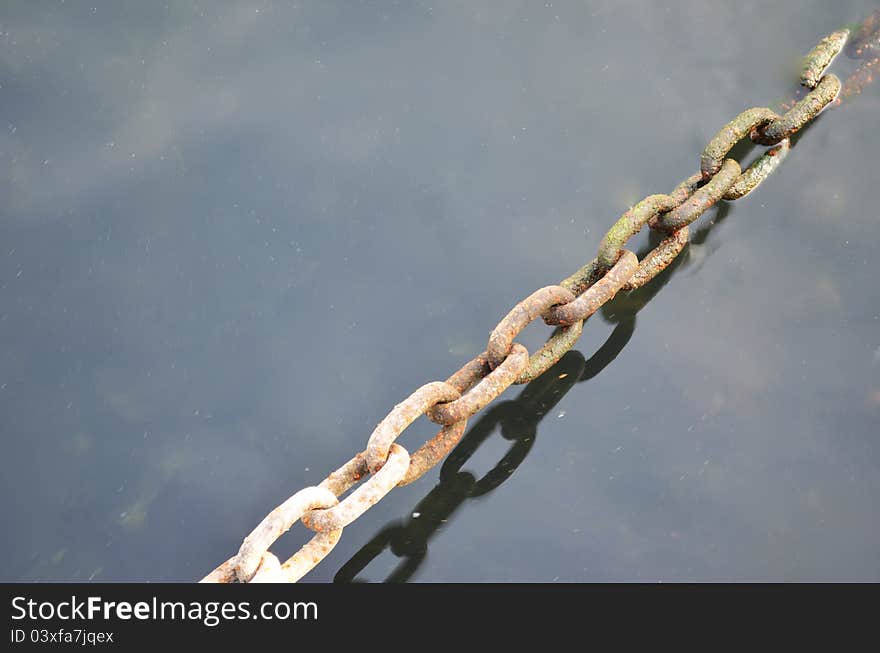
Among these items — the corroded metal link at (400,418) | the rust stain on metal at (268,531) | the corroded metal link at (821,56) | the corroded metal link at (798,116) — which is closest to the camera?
the rust stain on metal at (268,531)

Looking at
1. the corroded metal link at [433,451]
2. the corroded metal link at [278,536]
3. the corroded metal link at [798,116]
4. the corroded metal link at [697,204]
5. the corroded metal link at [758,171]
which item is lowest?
the corroded metal link at [278,536]

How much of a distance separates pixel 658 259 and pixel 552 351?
491mm

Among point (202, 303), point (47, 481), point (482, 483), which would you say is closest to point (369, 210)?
point (202, 303)

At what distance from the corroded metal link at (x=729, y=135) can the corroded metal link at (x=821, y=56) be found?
305 millimetres

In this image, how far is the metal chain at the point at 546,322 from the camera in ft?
8.15

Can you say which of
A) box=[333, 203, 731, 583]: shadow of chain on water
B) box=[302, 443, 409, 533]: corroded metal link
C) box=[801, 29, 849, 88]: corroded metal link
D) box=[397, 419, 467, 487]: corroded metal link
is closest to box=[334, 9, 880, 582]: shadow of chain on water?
box=[333, 203, 731, 583]: shadow of chain on water

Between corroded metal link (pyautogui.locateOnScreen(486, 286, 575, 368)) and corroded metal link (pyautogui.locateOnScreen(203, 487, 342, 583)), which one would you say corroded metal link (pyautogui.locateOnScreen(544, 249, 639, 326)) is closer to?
corroded metal link (pyautogui.locateOnScreen(486, 286, 575, 368))

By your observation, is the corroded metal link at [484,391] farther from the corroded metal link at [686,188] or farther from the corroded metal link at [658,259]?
the corroded metal link at [686,188]

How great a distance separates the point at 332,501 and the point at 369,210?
1.05 m

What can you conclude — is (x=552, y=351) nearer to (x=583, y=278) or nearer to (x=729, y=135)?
(x=583, y=278)

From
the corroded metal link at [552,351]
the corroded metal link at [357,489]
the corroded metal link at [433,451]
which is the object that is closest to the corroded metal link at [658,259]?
the corroded metal link at [552,351]

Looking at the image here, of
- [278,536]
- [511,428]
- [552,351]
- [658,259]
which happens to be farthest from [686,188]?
[278,536]

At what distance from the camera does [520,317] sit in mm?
2861

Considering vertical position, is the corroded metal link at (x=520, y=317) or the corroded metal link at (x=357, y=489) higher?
the corroded metal link at (x=520, y=317)
